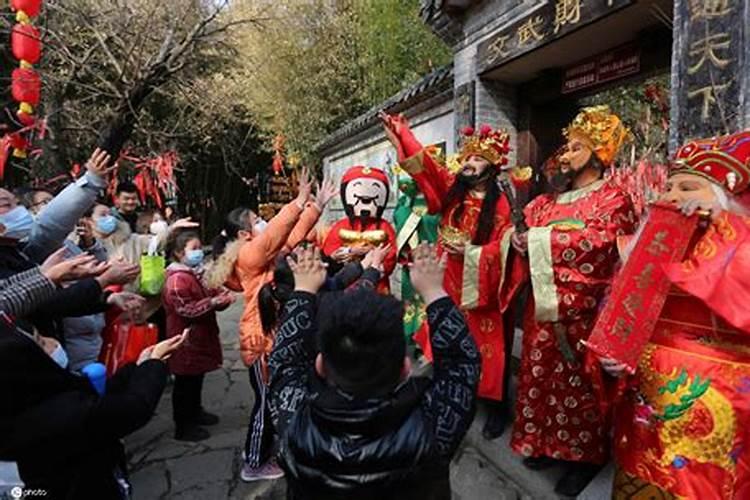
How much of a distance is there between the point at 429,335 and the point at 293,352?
1.44 ft

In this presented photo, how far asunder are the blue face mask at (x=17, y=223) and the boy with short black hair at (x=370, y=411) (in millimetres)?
1676

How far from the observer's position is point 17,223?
2375 millimetres

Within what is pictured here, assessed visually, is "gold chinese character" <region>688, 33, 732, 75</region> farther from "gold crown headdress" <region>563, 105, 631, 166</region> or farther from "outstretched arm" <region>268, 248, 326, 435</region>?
"outstretched arm" <region>268, 248, 326, 435</region>

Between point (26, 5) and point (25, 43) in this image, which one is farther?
point (25, 43)

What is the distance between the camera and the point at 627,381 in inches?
78.9

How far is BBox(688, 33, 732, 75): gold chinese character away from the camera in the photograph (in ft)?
8.44

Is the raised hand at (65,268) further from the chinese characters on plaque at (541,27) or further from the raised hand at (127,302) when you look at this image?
the chinese characters on plaque at (541,27)

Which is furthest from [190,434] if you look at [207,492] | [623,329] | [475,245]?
[623,329]

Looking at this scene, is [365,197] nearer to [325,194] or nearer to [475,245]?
[325,194]

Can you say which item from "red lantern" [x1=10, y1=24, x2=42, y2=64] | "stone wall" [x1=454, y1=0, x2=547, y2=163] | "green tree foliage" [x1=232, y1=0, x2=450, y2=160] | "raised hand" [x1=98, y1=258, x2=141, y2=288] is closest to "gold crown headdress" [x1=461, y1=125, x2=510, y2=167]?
"stone wall" [x1=454, y1=0, x2=547, y2=163]

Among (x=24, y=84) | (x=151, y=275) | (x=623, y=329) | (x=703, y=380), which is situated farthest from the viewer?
(x=24, y=84)

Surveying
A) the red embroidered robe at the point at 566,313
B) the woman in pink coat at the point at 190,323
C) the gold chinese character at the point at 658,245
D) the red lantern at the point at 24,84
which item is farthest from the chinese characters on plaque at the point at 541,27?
the red lantern at the point at 24,84

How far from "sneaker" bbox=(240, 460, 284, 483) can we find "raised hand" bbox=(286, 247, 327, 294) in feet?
6.75

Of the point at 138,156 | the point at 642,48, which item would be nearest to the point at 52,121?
the point at 138,156
